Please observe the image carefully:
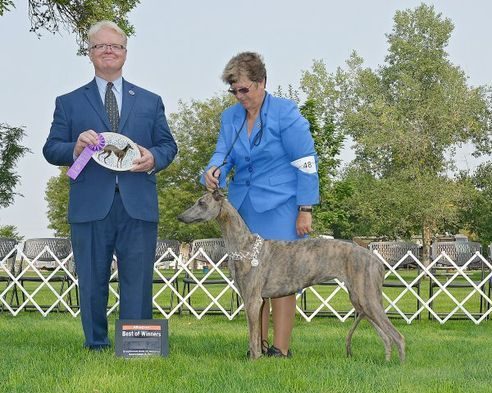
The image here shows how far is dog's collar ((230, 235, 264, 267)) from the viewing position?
4863 mm

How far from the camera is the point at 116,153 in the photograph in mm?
5000

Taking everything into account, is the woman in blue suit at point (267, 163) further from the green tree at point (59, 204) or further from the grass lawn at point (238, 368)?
the green tree at point (59, 204)

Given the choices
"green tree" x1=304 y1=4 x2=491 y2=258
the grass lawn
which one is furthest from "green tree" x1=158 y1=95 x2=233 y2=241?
the grass lawn

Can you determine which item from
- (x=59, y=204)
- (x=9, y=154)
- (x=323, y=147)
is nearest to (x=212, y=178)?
(x=323, y=147)

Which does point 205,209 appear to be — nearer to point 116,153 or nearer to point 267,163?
point 267,163

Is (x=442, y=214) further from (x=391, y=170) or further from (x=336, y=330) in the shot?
(x=336, y=330)

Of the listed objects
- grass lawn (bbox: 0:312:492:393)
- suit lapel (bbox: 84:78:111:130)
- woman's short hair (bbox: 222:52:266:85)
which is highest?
woman's short hair (bbox: 222:52:266:85)

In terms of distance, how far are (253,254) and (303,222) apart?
419 millimetres

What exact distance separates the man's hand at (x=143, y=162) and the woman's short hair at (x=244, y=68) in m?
0.68

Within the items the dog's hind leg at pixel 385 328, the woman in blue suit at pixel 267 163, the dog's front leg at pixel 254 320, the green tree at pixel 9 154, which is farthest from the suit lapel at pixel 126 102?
the green tree at pixel 9 154

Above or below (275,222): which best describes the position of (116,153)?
above

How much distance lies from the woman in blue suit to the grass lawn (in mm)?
547

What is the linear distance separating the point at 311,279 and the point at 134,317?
1253 mm

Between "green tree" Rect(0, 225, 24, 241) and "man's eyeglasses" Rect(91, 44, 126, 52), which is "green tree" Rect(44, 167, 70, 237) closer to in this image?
"green tree" Rect(0, 225, 24, 241)
